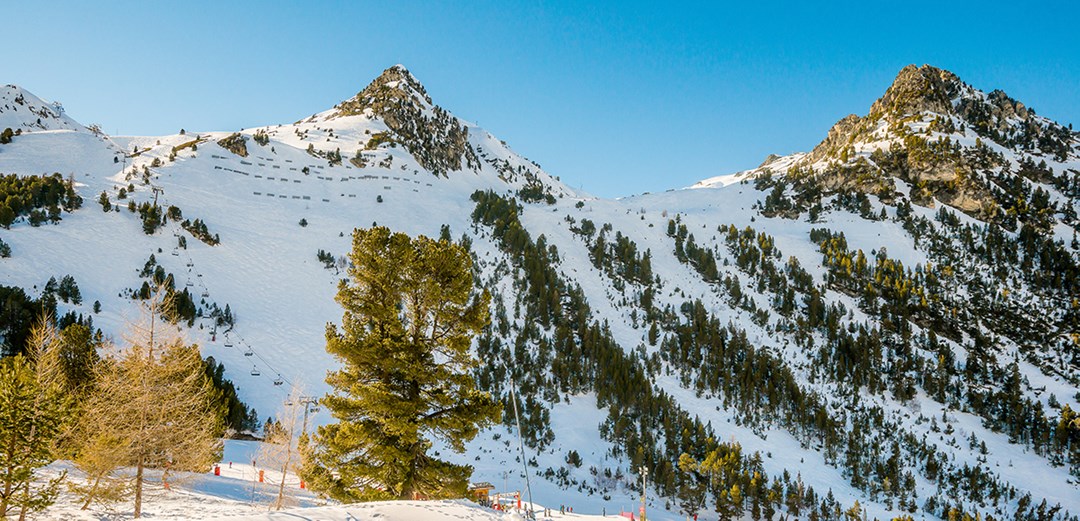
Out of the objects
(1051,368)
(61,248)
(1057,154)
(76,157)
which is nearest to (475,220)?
(61,248)

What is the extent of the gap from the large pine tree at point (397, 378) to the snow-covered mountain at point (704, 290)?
928 inches

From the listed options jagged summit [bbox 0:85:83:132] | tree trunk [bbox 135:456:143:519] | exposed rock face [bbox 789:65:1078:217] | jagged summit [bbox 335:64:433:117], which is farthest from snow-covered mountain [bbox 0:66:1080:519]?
jagged summit [bbox 0:85:83:132]

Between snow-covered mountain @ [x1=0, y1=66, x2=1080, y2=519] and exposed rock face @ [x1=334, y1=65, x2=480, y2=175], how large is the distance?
98cm

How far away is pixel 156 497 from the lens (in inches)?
681

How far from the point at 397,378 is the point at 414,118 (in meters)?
104

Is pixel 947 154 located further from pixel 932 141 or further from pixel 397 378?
pixel 397 378

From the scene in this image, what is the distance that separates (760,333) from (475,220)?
40.3 metres

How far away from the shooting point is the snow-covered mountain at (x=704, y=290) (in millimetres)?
43219

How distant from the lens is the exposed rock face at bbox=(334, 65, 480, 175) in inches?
4045

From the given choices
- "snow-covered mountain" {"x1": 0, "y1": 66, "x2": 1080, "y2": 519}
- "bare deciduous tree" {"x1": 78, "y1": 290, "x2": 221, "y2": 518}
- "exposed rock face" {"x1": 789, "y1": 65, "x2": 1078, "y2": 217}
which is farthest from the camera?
"exposed rock face" {"x1": 789, "y1": 65, "x2": 1078, "y2": 217}

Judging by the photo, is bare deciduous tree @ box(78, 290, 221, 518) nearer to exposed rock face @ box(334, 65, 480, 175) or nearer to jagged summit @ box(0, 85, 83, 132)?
exposed rock face @ box(334, 65, 480, 175)

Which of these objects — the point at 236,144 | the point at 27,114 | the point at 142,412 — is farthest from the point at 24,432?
the point at 27,114

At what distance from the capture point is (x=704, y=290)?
2785 inches

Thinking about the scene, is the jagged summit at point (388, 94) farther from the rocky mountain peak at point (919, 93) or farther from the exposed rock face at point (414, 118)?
the rocky mountain peak at point (919, 93)
